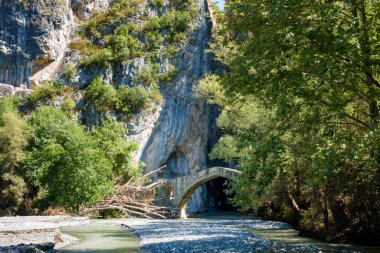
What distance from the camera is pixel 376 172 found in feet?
35.9

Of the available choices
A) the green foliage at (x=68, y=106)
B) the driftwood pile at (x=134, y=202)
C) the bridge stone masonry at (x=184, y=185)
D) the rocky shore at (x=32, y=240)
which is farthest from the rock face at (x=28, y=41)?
the rocky shore at (x=32, y=240)

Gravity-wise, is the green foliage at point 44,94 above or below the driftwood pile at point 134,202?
above

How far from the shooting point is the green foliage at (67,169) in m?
31.3

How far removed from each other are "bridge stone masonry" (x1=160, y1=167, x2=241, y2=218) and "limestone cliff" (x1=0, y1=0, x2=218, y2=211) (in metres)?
4.29

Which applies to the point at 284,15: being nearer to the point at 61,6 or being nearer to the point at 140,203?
the point at 140,203

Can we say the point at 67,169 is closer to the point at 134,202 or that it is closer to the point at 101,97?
the point at 134,202

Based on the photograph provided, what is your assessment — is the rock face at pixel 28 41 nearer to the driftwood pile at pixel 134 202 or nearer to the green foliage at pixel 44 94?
the green foliage at pixel 44 94

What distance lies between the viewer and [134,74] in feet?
147

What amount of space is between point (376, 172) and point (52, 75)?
40.4 meters

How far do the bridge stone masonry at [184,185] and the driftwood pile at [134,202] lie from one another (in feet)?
3.10

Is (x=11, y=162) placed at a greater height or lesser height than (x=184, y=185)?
greater

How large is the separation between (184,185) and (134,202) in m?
4.85

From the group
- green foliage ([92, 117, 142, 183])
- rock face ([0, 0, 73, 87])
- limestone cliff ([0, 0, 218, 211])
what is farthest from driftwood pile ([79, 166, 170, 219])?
rock face ([0, 0, 73, 87])

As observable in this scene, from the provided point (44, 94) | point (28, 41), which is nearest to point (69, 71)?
point (44, 94)
